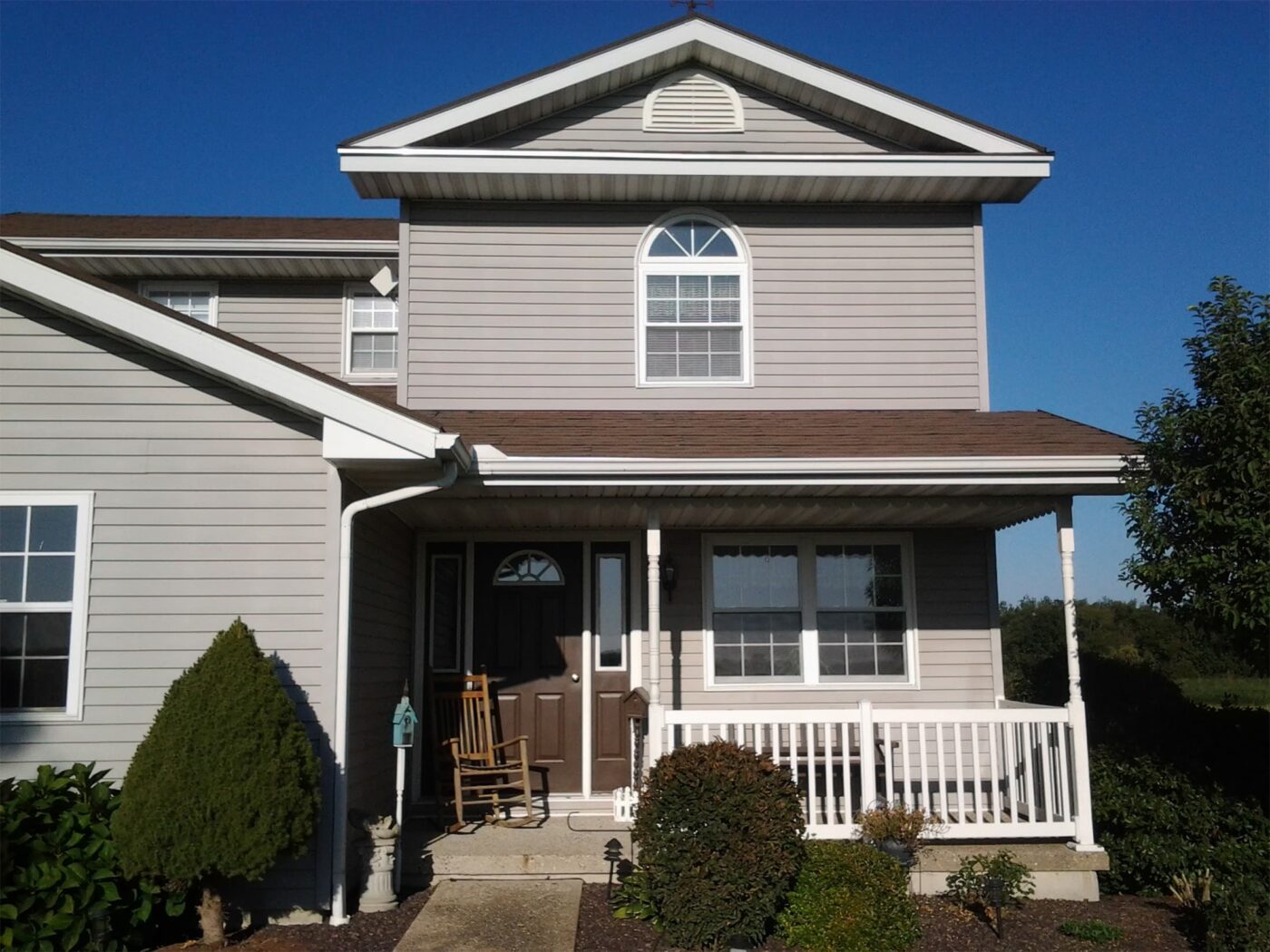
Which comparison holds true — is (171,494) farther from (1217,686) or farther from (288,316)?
(1217,686)

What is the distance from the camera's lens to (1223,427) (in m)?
6.54

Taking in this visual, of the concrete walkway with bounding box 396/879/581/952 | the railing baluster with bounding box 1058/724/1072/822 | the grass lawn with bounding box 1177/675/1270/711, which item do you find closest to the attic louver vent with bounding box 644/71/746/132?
the railing baluster with bounding box 1058/724/1072/822

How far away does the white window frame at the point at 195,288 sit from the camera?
11.5 metres

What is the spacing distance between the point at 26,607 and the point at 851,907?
4.97 meters

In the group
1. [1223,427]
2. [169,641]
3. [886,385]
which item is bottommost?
[169,641]

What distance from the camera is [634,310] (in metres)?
9.22

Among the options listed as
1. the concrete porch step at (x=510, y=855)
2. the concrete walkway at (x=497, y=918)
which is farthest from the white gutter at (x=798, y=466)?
the concrete walkway at (x=497, y=918)

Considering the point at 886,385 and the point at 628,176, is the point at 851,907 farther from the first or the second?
the point at 628,176

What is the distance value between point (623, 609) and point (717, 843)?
3.21 metres

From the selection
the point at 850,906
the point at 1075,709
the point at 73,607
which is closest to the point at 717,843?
the point at 850,906

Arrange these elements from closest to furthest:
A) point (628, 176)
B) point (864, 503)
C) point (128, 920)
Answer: point (128, 920), point (864, 503), point (628, 176)

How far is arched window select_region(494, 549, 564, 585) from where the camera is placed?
920 centimetres

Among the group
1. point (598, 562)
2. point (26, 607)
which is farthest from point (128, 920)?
point (598, 562)

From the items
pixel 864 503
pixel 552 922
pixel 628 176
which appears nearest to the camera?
pixel 552 922
